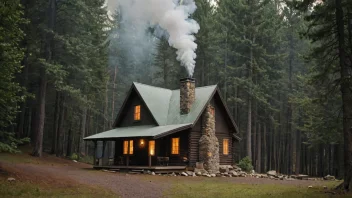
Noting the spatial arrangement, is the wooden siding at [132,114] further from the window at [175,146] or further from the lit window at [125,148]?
the window at [175,146]

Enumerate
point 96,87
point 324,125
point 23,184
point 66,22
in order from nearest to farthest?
point 23,184, point 324,125, point 66,22, point 96,87

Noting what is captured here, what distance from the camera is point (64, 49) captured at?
3184 centimetres

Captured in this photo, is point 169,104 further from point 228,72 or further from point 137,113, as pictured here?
point 228,72

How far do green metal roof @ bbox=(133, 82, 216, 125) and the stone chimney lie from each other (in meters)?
0.36

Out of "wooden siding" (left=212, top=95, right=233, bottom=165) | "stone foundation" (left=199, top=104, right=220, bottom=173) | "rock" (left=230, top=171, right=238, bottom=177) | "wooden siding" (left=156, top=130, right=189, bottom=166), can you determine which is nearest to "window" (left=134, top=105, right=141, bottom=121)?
"wooden siding" (left=156, top=130, right=189, bottom=166)

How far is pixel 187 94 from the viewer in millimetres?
28609

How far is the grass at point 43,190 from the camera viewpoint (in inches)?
471

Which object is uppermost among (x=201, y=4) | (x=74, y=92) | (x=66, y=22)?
(x=201, y=4)

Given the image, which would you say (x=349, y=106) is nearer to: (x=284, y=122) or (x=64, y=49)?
(x=64, y=49)

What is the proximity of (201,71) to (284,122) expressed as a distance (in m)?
13.4

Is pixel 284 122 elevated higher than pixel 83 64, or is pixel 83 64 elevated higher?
pixel 83 64

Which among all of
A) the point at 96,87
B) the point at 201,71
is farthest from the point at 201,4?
the point at 96,87

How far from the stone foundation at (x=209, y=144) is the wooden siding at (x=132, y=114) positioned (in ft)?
15.0

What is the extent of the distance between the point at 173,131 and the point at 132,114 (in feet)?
24.9
